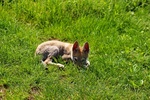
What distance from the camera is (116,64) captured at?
22.3 feet

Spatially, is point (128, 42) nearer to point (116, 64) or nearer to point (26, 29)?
point (116, 64)

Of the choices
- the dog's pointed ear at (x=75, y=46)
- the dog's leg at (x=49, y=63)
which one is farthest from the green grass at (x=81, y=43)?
the dog's pointed ear at (x=75, y=46)

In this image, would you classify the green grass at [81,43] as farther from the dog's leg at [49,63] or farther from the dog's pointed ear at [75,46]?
the dog's pointed ear at [75,46]

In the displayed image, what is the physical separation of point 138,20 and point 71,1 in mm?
1399

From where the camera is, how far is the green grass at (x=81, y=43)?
614cm

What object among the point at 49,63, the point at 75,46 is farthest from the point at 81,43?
the point at 49,63

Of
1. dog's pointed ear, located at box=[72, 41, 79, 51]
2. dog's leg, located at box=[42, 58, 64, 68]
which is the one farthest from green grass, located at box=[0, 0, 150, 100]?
dog's pointed ear, located at box=[72, 41, 79, 51]

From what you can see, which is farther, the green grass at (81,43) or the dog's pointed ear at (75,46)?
the dog's pointed ear at (75,46)

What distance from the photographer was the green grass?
6145 millimetres

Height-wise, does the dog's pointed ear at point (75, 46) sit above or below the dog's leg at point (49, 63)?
above

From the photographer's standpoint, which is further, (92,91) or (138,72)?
(138,72)

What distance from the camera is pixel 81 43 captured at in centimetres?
737

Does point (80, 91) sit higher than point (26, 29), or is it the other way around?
point (26, 29)

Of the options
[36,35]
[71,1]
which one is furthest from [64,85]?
[71,1]
